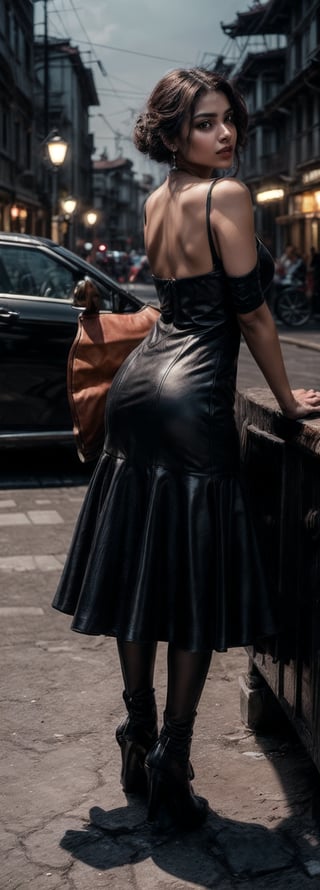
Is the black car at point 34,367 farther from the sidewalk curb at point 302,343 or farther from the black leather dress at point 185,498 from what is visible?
the sidewalk curb at point 302,343

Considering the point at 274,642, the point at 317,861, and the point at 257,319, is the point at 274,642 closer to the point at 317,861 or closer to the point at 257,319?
the point at 317,861

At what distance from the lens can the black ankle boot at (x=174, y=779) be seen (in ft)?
9.17

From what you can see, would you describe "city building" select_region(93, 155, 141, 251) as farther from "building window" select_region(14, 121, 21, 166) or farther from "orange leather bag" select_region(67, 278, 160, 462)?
"orange leather bag" select_region(67, 278, 160, 462)

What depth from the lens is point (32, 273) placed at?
306 inches

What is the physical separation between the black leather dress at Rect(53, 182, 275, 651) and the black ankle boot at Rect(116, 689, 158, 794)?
253mm

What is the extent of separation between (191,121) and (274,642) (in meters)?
1.26

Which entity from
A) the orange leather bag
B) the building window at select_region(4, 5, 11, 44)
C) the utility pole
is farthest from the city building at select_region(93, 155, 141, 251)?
the orange leather bag

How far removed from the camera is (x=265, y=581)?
2787 millimetres

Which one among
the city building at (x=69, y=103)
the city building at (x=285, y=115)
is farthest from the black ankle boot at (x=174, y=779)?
the city building at (x=69, y=103)

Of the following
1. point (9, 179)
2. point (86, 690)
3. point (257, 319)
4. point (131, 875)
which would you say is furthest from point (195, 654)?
point (9, 179)

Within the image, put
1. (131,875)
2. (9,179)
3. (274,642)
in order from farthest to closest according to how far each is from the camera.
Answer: (9,179), (274,642), (131,875)

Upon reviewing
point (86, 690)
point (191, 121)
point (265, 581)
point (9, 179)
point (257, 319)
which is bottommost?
point (86, 690)

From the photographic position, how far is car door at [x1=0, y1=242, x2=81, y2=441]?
7.48 m

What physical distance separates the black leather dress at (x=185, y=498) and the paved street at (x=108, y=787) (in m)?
0.47
